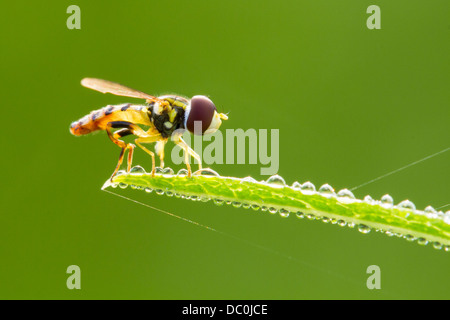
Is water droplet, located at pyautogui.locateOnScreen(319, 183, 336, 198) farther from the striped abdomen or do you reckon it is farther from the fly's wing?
the striped abdomen

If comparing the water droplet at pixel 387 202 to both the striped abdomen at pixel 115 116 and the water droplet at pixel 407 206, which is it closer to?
the water droplet at pixel 407 206

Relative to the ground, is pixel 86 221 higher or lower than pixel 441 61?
lower

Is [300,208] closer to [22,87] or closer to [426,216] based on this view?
[426,216]

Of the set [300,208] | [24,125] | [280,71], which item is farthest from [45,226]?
[300,208]

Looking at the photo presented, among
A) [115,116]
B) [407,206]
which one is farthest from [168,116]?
[407,206]

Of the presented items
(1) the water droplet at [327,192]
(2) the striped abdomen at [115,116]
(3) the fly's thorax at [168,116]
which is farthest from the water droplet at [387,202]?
(2) the striped abdomen at [115,116]

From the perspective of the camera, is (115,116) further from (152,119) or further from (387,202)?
(387,202)
